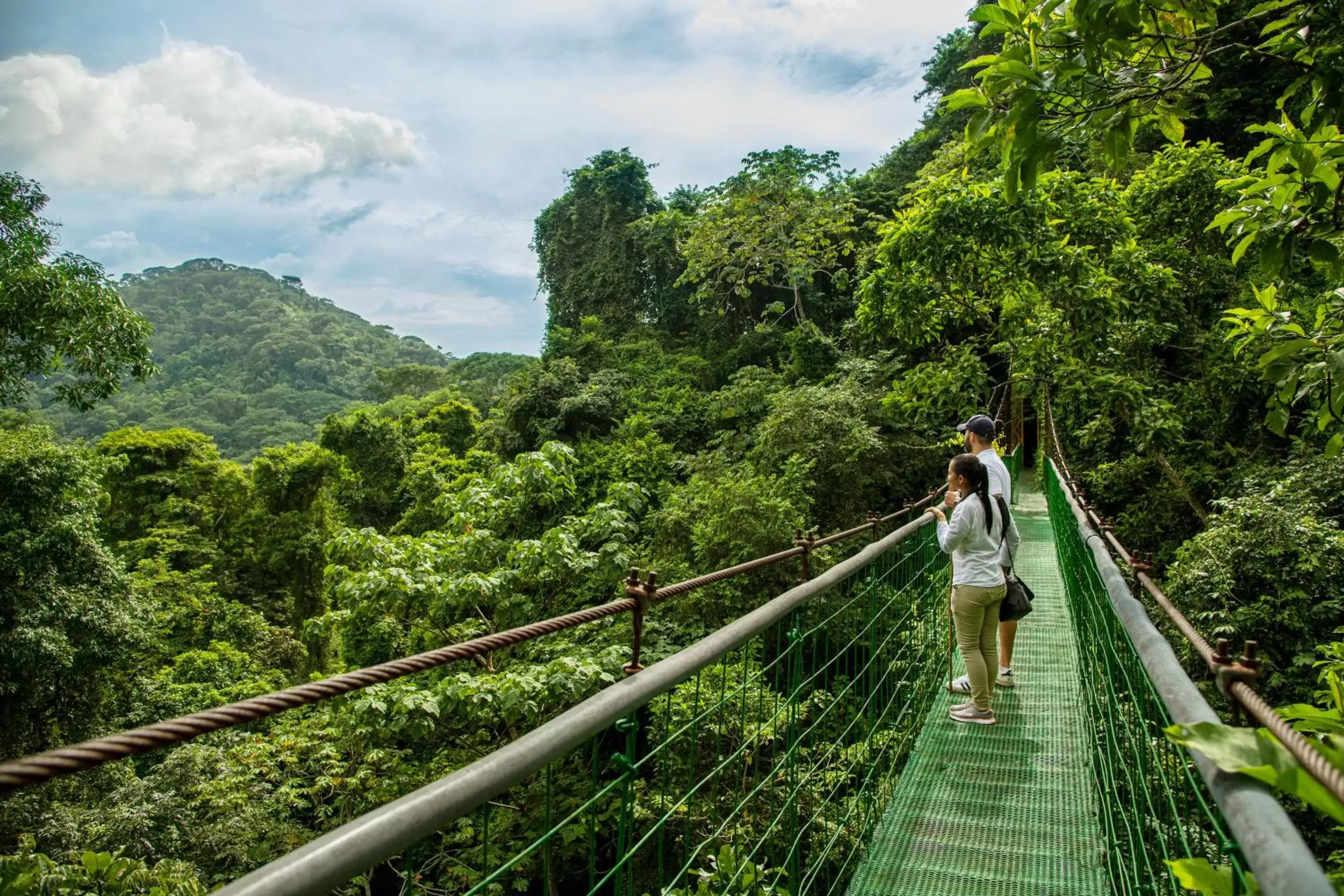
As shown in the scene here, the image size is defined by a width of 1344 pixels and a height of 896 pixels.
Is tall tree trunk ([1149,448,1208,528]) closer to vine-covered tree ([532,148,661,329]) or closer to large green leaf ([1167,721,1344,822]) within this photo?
large green leaf ([1167,721,1344,822])

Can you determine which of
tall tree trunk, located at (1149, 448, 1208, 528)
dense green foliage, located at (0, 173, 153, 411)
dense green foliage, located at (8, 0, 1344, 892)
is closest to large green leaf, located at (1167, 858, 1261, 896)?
dense green foliage, located at (8, 0, 1344, 892)

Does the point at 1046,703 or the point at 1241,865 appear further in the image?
the point at 1046,703

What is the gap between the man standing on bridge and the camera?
3.33m

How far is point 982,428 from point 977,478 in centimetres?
55

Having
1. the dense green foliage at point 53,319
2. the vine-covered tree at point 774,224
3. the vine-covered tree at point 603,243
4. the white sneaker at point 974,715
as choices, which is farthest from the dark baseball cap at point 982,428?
the vine-covered tree at point 603,243

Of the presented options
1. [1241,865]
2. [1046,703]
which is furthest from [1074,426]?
[1241,865]

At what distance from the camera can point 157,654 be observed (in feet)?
39.7

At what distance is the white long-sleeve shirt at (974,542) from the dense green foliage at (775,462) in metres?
1.08

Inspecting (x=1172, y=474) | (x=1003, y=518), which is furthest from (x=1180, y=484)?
(x=1003, y=518)

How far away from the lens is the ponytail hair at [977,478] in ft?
9.99

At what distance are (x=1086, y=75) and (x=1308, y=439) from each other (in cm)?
624

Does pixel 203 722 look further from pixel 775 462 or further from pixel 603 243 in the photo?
pixel 603 243

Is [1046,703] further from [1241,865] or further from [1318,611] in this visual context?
[1241,865]

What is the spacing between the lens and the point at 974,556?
3.10 metres
